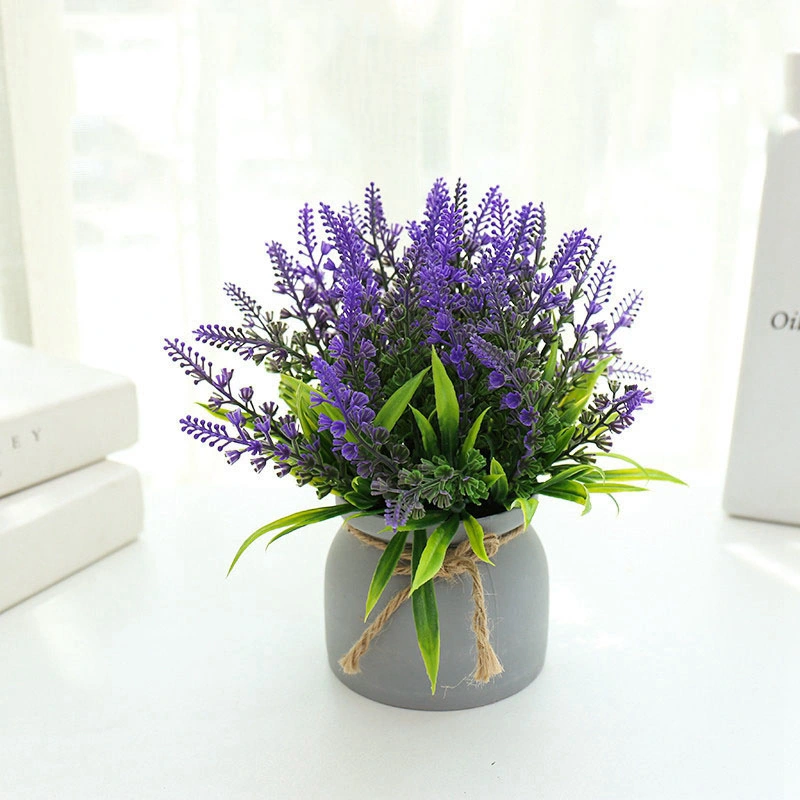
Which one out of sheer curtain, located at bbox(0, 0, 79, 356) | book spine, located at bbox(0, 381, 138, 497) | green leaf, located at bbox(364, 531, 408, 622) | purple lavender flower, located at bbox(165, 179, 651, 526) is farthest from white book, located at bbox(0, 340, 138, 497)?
sheer curtain, located at bbox(0, 0, 79, 356)

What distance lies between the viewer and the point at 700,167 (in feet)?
4.47

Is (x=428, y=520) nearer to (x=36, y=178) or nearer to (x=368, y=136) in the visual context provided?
(x=368, y=136)

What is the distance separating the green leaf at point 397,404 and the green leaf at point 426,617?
7 cm

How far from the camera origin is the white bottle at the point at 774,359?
851 mm

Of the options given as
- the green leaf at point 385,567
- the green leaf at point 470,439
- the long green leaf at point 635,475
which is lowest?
the green leaf at point 385,567

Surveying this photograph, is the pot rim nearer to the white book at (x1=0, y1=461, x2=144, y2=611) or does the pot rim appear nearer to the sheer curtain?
the white book at (x1=0, y1=461, x2=144, y2=611)

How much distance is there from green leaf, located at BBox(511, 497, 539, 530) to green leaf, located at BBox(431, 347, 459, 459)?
5 cm

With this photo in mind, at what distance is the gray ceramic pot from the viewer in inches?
23.2

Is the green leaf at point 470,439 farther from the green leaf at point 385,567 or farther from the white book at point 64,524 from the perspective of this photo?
the white book at point 64,524

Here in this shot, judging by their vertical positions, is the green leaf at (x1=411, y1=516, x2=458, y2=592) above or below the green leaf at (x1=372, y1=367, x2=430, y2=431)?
below

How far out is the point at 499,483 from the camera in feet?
1.88

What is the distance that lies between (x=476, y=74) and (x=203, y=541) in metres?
0.77

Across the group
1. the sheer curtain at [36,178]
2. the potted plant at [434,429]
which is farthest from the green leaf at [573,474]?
the sheer curtain at [36,178]

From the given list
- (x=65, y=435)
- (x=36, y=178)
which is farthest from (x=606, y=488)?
(x=36, y=178)
